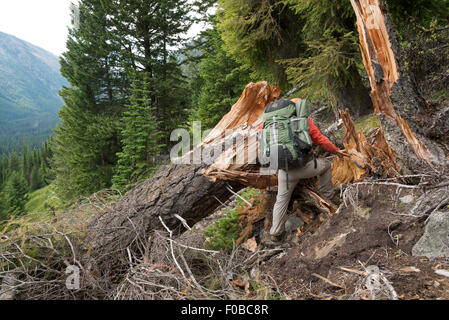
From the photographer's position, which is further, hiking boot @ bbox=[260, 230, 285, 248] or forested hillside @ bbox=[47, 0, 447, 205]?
forested hillside @ bbox=[47, 0, 447, 205]

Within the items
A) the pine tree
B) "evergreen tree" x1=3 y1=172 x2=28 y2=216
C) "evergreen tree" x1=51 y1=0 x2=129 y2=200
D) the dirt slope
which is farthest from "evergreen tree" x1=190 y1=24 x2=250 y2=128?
"evergreen tree" x1=3 y1=172 x2=28 y2=216

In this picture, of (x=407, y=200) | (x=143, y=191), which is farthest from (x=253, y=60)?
(x=407, y=200)

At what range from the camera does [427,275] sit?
2.18 meters

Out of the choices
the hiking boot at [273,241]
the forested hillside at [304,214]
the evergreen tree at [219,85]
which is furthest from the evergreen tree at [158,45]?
the hiking boot at [273,241]

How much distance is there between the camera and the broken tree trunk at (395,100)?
3359 millimetres

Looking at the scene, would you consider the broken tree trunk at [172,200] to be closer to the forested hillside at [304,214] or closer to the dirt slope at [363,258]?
the forested hillside at [304,214]

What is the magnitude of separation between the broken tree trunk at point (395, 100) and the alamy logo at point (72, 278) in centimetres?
459

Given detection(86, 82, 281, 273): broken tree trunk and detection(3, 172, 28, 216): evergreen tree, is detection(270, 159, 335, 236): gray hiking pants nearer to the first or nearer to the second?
detection(86, 82, 281, 273): broken tree trunk

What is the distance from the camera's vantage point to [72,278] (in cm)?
303

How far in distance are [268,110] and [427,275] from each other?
8.51ft

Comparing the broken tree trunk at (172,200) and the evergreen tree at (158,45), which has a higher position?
the evergreen tree at (158,45)

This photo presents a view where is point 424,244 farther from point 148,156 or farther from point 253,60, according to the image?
point 148,156

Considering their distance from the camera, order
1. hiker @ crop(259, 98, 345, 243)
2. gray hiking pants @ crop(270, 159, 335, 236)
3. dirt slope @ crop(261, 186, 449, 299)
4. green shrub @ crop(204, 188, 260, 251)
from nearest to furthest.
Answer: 1. dirt slope @ crop(261, 186, 449, 299)
2. hiker @ crop(259, 98, 345, 243)
3. gray hiking pants @ crop(270, 159, 335, 236)
4. green shrub @ crop(204, 188, 260, 251)

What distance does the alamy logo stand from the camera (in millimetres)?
2984
